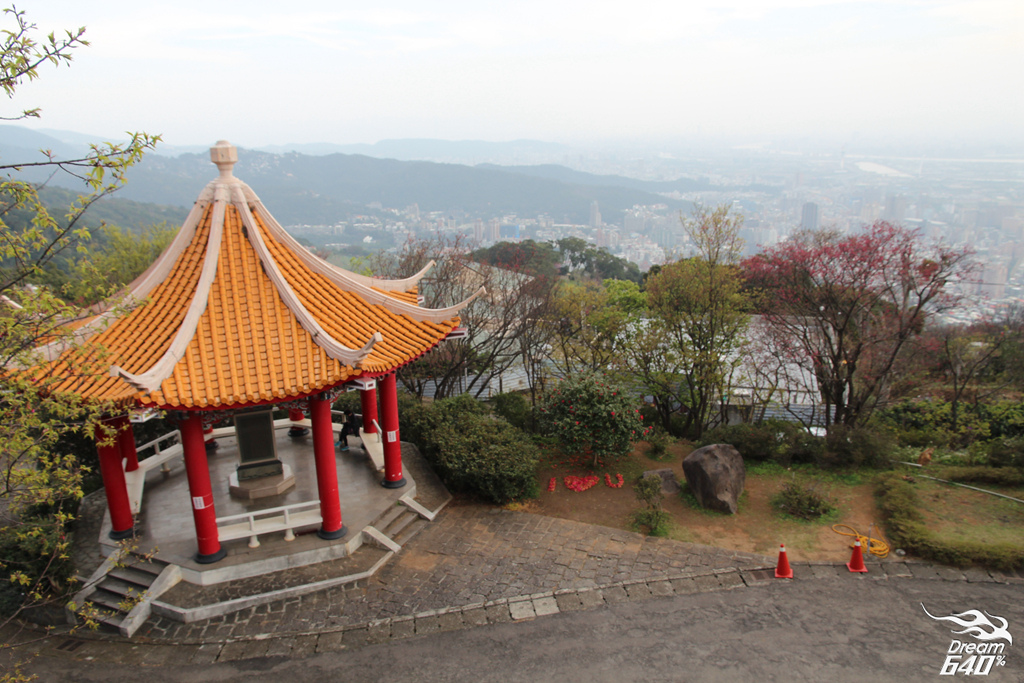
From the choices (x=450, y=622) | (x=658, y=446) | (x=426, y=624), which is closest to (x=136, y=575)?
(x=426, y=624)

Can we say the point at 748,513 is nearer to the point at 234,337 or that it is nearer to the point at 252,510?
the point at 252,510

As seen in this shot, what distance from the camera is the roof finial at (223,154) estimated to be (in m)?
10.9

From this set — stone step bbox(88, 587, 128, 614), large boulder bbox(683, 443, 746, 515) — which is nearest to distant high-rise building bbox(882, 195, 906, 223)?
large boulder bbox(683, 443, 746, 515)

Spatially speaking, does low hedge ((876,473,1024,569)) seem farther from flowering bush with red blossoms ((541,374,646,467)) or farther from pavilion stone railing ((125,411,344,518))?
pavilion stone railing ((125,411,344,518))

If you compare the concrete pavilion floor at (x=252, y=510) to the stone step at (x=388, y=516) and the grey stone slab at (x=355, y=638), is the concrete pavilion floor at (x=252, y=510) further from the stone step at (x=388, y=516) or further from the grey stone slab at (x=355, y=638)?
the grey stone slab at (x=355, y=638)

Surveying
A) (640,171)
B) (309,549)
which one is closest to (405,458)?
(309,549)

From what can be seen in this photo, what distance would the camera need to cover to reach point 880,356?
59.1 feet

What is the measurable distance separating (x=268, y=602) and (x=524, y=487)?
5.42 m

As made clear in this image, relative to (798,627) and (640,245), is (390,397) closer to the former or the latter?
(798,627)

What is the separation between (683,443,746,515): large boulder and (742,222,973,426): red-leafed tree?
5.53 meters

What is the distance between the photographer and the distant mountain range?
116000 millimetres

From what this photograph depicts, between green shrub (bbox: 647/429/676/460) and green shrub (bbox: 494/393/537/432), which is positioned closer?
green shrub (bbox: 647/429/676/460)

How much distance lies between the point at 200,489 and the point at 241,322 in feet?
9.63

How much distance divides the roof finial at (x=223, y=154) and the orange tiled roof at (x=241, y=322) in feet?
0.07
